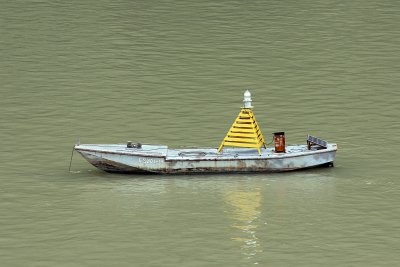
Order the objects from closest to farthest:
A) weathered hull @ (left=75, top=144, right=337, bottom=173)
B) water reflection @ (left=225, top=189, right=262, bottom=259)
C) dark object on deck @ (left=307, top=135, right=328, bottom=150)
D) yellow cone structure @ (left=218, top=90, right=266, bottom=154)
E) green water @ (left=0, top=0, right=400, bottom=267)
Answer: water reflection @ (left=225, top=189, right=262, bottom=259) → green water @ (left=0, top=0, right=400, bottom=267) → weathered hull @ (left=75, top=144, right=337, bottom=173) → yellow cone structure @ (left=218, top=90, right=266, bottom=154) → dark object on deck @ (left=307, top=135, right=328, bottom=150)

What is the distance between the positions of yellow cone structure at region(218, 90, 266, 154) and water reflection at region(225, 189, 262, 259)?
9.18 feet

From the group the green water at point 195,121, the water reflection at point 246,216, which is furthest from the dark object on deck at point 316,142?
the water reflection at point 246,216

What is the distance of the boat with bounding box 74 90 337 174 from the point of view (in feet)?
142

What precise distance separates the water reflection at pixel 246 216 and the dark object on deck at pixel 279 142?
9.56ft

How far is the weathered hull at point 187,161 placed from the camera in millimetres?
43312

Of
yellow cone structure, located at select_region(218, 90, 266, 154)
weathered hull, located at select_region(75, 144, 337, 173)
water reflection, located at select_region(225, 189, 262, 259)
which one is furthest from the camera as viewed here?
yellow cone structure, located at select_region(218, 90, 266, 154)

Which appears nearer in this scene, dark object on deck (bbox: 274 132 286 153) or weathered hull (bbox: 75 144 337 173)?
weathered hull (bbox: 75 144 337 173)

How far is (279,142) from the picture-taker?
43.9 metres

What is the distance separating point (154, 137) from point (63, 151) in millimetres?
3594

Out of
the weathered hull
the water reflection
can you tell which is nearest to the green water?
the water reflection

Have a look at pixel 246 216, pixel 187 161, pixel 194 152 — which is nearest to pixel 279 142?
pixel 194 152

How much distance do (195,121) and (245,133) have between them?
747 centimetres

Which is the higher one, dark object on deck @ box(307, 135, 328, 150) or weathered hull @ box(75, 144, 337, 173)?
dark object on deck @ box(307, 135, 328, 150)

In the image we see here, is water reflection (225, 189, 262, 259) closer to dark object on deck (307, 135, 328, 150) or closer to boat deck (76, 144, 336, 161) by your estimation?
boat deck (76, 144, 336, 161)
